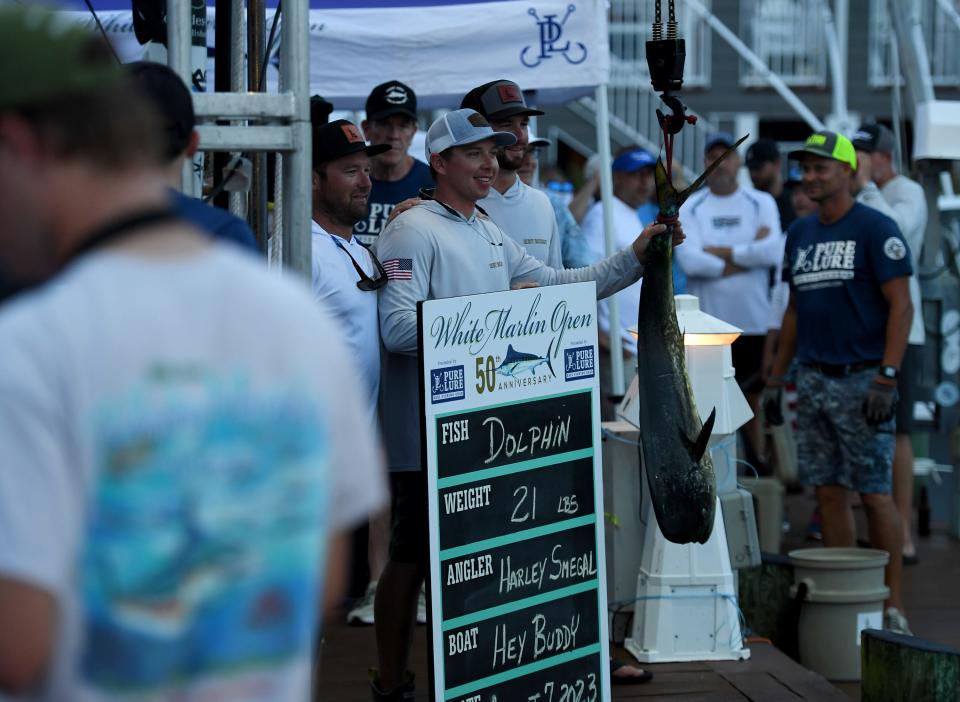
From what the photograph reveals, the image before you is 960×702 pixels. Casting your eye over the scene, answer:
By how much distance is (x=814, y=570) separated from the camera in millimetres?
5809

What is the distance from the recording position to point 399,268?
446 cm

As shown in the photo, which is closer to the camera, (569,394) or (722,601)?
(569,394)

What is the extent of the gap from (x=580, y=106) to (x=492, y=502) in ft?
57.4

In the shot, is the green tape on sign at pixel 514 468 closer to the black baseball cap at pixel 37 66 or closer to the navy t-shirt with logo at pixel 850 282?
the navy t-shirt with logo at pixel 850 282

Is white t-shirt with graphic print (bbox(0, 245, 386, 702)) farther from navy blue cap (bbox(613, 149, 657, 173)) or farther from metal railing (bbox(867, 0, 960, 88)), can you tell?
metal railing (bbox(867, 0, 960, 88))

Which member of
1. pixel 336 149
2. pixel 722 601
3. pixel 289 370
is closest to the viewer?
pixel 289 370

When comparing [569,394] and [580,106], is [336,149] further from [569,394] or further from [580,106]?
[580,106]

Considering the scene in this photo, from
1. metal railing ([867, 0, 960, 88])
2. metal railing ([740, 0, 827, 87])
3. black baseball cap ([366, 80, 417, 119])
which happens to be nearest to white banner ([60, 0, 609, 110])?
black baseball cap ([366, 80, 417, 119])

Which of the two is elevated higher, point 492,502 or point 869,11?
point 869,11

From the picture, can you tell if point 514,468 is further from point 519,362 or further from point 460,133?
point 460,133

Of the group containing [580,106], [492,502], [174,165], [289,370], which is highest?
[580,106]

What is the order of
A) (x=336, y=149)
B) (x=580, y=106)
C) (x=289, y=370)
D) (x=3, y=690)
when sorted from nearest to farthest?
(x=3, y=690), (x=289, y=370), (x=336, y=149), (x=580, y=106)

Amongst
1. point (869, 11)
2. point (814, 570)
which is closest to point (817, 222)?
point (814, 570)

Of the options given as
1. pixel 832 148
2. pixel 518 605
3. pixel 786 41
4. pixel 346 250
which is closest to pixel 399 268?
pixel 346 250
